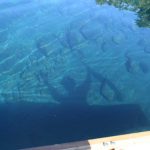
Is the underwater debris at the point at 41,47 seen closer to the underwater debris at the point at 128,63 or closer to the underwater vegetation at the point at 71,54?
the underwater vegetation at the point at 71,54

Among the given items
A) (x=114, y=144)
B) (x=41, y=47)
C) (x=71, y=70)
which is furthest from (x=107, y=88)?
(x=114, y=144)

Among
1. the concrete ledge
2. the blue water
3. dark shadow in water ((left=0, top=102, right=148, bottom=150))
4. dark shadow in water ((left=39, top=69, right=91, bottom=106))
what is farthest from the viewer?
dark shadow in water ((left=39, top=69, right=91, bottom=106))

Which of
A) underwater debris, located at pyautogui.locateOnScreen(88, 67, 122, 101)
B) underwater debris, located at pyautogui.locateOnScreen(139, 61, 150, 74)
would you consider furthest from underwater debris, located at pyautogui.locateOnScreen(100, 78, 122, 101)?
underwater debris, located at pyautogui.locateOnScreen(139, 61, 150, 74)

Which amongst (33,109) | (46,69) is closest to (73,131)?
(33,109)

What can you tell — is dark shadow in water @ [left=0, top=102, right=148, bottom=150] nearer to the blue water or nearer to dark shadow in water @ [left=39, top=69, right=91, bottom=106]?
the blue water

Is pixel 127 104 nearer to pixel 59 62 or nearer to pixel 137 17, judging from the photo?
pixel 59 62

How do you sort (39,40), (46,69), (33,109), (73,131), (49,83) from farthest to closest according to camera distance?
(39,40) → (46,69) → (49,83) → (33,109) → (73,131)

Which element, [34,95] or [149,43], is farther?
[149,43]
